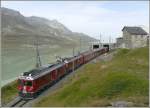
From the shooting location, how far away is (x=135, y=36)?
318ft

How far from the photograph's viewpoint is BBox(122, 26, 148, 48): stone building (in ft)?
315

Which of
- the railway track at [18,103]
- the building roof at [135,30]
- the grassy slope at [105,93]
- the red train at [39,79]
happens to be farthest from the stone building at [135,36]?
the railway track at [18,103]

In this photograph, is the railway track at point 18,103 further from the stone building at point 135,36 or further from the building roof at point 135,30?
the building roof at point 135,30

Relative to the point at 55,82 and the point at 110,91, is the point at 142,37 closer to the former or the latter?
the point at 55,82

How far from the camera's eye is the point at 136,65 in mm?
50281

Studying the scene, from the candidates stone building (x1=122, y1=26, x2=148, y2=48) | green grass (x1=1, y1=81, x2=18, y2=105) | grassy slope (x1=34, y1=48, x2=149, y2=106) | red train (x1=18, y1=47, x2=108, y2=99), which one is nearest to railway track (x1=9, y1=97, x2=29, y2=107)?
red train (x1=18, y1=47, x2=108, y2=99)

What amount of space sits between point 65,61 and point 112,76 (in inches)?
766

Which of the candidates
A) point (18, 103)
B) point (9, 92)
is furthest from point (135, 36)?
point (18, 103)

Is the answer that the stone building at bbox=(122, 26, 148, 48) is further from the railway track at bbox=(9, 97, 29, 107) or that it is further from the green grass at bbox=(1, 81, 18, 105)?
the railway track at bbox=(9, 97, 29, 107)

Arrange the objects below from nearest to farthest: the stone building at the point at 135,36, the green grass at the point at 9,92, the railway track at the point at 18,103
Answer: the railway track at the point at 18,103, the green grass at the point at 9,92, the stone building at the point at 135,36

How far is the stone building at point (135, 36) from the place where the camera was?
9594 cm

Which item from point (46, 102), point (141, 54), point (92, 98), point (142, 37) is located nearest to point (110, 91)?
point (92, 98)

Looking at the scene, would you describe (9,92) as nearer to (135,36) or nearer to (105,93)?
(105,93)

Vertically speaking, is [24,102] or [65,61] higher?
[65,61]
